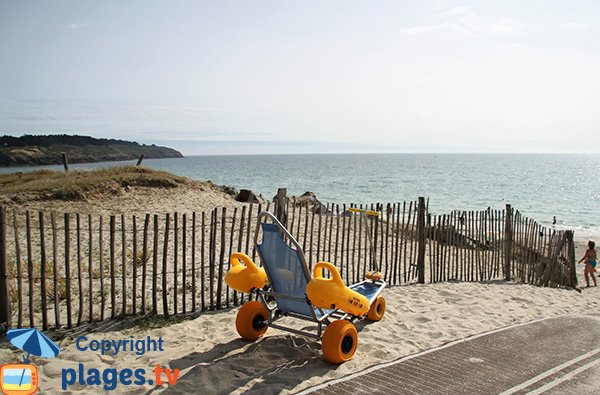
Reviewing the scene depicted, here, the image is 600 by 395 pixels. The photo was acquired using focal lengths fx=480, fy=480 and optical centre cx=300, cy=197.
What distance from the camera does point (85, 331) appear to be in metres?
5.03

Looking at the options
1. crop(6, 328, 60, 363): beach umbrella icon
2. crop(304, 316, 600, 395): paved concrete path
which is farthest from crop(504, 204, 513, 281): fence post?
crop(6, 328, 60, 363): beach umbrella icon

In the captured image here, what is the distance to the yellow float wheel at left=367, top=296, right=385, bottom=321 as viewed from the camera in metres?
5.59

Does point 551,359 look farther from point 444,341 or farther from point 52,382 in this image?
point 52,382

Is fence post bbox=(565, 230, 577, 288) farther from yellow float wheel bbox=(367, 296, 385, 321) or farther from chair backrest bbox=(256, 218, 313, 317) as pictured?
chair backrest bbox=(256, 218, 313, 317)

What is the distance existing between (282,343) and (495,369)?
2.03 m

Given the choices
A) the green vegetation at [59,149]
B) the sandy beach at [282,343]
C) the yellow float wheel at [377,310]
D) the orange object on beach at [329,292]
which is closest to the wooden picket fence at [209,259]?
the sandy beach at [282,343]

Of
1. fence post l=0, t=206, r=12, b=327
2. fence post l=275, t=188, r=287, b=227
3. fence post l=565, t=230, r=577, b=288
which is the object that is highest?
fence post l=275, t=188, r=287, b=227

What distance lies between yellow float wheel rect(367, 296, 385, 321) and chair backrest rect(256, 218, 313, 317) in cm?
127

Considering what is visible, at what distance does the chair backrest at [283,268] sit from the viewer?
4453 millimetres

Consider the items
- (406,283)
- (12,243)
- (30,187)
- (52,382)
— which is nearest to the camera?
(52,382)

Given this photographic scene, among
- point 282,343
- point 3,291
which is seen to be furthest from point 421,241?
point 3,291

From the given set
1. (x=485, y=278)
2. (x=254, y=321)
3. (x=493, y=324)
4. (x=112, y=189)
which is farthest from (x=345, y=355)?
(x=112, y=189)

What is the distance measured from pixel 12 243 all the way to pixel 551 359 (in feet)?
29.4

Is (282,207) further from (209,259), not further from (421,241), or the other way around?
(421,241)
